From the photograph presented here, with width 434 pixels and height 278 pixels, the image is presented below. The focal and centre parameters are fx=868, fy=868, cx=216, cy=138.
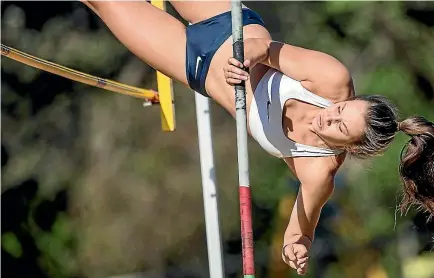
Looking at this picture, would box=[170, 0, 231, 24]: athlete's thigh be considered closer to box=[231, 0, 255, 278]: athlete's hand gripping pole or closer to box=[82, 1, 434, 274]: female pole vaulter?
box=[82, 1, 434, 274]: female pole vaulter

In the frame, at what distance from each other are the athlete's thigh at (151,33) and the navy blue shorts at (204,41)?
0.03 meters

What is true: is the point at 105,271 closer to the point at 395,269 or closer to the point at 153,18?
the point at 395,269

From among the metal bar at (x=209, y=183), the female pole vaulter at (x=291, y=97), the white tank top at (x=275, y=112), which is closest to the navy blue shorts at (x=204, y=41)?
the female pole vaulter at (x=291, y=97)

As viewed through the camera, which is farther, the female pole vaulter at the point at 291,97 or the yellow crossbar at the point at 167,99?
the yellow crossbar at the point at 167,99

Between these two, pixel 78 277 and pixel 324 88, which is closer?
pixel 324 88

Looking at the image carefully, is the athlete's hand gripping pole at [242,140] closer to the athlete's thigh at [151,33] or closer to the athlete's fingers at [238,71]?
the athlete's fingers at [238,71]

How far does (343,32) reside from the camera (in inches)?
181

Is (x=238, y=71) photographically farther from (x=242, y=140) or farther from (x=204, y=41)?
(x=204, y=41)

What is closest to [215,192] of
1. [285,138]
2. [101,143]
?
[285,138]

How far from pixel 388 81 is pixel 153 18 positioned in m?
2.56

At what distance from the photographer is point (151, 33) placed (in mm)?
2137

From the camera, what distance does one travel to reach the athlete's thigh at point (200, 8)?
2158mm

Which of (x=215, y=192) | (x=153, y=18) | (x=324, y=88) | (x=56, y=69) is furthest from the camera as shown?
(x=215, y=192)

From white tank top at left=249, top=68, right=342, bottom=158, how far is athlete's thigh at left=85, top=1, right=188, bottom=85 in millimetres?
Answer: 247
